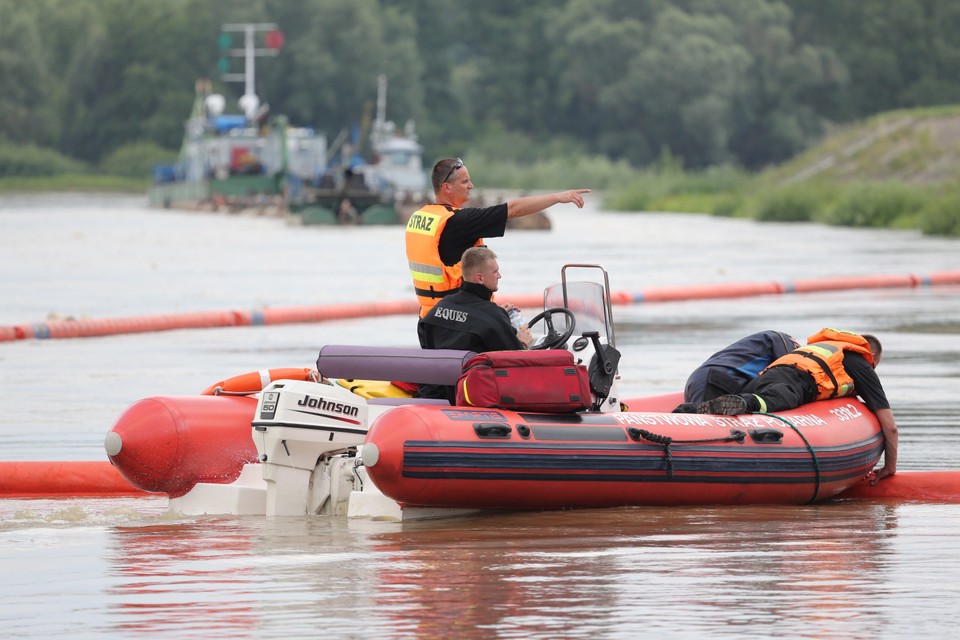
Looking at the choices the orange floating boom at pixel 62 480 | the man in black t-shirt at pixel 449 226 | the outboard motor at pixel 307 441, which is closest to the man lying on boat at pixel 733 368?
the man in black t-shirt at pixel 449 226

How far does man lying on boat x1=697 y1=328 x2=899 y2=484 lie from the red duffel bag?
103 centimetres

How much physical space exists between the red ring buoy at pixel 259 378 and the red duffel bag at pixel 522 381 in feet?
2.68

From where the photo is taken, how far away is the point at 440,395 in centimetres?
834

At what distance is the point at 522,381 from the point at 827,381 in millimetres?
1896

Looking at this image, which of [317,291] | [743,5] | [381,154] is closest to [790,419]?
[317,291]

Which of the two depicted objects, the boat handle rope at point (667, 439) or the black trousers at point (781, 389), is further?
the black trousers at point (781, 389)

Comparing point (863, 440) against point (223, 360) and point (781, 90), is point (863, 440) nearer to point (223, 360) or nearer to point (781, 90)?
point (223, 360)

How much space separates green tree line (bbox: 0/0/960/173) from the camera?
100812 millimetres

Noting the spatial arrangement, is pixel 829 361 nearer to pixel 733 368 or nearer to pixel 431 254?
pixel 733 368

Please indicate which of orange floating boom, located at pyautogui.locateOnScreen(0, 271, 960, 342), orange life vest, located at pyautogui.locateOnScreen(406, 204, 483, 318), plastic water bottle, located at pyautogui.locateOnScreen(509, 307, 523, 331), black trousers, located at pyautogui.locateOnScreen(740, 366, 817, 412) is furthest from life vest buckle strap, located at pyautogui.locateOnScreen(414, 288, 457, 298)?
orange floating boom, located at pyautogui.locateOnScreen(0, 271, 960, 342)

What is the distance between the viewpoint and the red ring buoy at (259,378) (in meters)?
8.46

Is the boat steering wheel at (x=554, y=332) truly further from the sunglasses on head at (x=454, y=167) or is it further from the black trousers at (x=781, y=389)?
the black trousers at (x=781, y=389)

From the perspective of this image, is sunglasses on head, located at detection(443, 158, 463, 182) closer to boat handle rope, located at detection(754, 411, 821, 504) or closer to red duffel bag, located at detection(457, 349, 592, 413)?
red duffel bag, located at detection(457, 349, 592, 413)

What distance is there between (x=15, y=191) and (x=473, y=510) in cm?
9154
